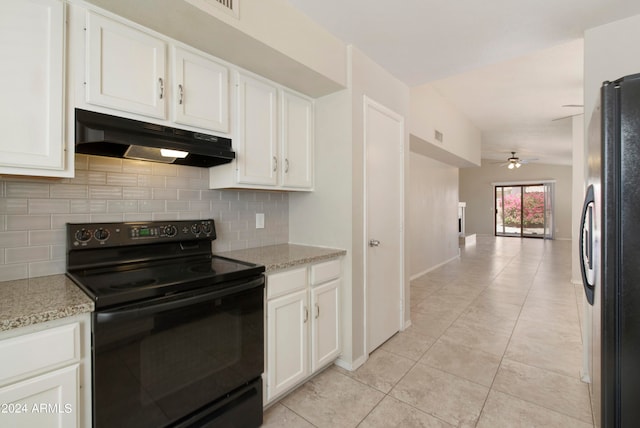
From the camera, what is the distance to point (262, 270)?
1.74 metres

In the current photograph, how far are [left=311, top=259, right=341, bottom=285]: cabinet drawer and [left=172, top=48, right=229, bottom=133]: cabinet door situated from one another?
1.13 metres

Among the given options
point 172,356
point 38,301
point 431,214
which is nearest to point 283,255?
point 172,356

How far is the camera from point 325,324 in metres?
2.21

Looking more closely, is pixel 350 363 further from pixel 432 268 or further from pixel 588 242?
pixel 432 268

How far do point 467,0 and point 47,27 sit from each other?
2.22m

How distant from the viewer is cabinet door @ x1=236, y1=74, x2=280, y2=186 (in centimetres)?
201

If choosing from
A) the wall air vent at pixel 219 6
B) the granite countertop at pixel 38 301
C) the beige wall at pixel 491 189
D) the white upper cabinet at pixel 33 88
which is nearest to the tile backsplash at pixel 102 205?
the granite countertop at pixel 38 301

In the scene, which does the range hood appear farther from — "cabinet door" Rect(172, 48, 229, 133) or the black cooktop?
the black cooktop

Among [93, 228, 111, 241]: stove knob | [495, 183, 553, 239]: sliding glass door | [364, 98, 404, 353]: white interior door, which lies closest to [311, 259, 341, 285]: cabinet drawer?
[364, 98, 404, 353]: white interior door

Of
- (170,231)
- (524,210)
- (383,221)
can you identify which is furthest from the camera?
(524,210)

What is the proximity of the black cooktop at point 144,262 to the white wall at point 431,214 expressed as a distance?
3.46m

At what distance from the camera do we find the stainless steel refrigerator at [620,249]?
99cm

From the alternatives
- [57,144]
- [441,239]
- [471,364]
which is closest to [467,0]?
[57,144]

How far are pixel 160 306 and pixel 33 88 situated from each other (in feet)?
3.44
